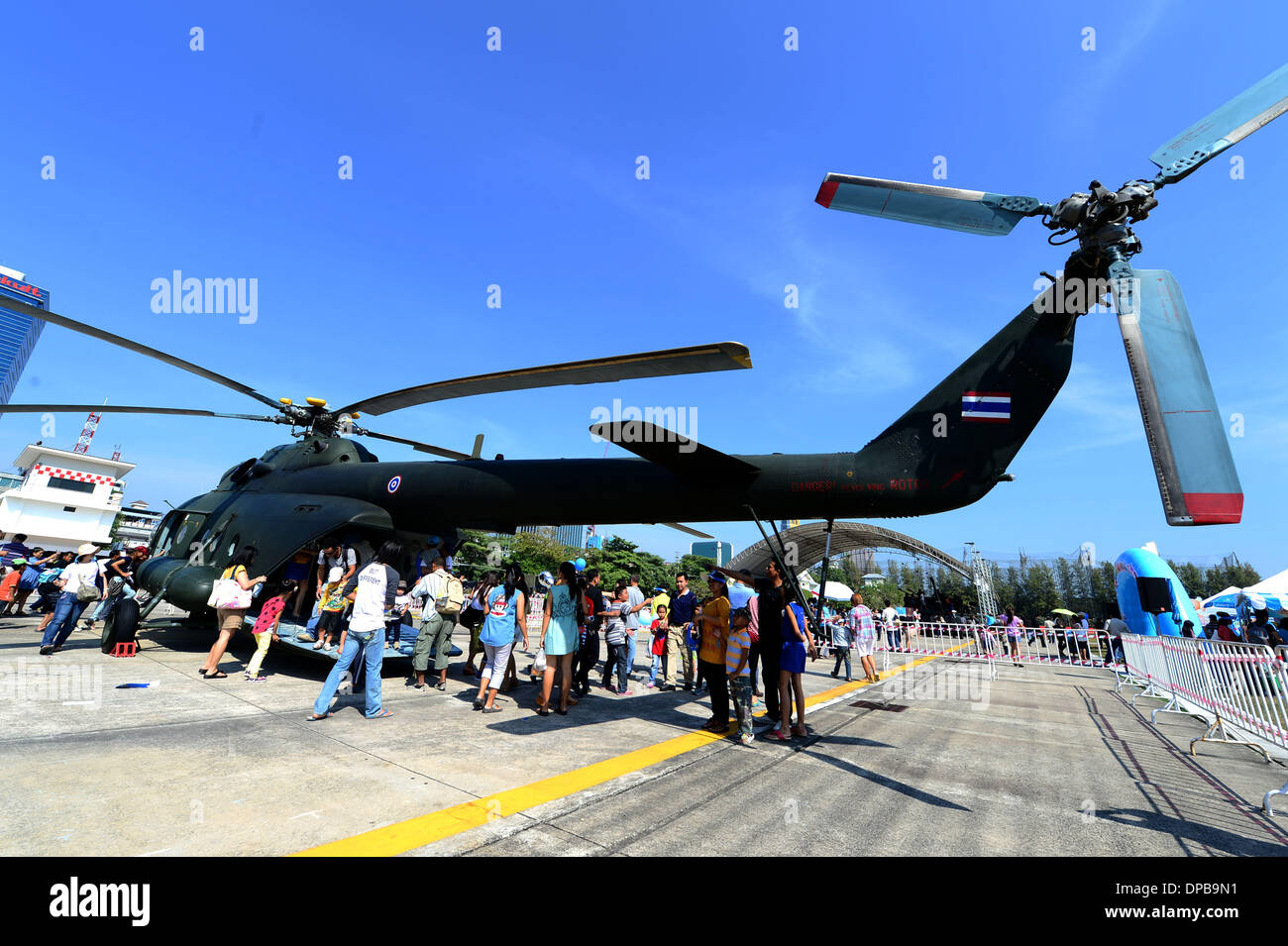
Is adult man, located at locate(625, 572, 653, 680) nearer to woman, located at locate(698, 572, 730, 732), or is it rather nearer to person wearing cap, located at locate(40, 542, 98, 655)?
woman, located at locate(698, 572, 730, 732)

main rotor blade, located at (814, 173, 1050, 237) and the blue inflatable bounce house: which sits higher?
main rotor blade, located at (814, 173, 1050, 237)

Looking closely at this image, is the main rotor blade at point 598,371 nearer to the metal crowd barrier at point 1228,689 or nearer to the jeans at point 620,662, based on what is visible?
the jeans at point 620,662

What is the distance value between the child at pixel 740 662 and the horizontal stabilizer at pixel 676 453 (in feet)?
5.83

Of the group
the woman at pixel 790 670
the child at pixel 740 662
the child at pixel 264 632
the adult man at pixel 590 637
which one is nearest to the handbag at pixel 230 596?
the child at pixel 264 632

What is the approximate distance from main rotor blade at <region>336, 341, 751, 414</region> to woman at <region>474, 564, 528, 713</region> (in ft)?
7.84

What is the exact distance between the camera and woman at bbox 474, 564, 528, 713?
6.62 meters

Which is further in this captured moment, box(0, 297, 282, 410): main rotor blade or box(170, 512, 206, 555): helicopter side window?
box(170, 512, 206, 555): helicopter side window

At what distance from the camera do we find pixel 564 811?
3.66 metres

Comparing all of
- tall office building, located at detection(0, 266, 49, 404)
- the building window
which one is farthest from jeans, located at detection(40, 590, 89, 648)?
tall office building, located at detection(0, 266, 49, 404)

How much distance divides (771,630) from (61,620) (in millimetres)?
10291

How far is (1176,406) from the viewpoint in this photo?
5.00 metres
